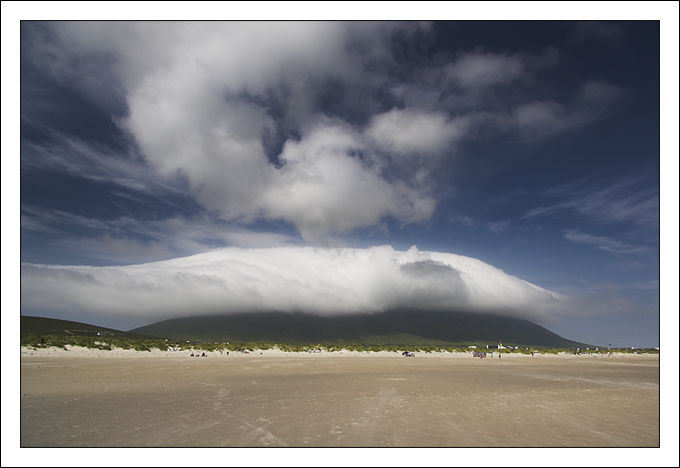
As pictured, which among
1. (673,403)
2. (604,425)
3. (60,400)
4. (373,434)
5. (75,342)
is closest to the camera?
(673,403)

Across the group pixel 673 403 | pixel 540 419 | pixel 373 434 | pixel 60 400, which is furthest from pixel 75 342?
pixel 673 403

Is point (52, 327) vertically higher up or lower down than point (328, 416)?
lower down

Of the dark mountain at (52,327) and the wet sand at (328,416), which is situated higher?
the wet sand at (328,416)

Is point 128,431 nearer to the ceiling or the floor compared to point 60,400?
nearer to the ceiling

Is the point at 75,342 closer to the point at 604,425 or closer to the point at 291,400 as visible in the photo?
the point at 291,400

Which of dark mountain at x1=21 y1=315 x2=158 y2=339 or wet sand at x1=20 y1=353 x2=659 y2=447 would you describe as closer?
wet sand at x1=20 y1=353 x2=659 y2=447

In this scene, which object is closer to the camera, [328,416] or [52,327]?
[328,416]

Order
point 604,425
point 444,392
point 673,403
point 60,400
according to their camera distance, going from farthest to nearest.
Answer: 1. point 444,392
2. point 60,400
3. point 604,425
4. point 673,403

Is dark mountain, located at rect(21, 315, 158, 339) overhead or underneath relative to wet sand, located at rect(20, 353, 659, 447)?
underneath

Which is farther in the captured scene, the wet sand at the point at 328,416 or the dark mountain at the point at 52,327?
the dark mountain at the point at 52,327

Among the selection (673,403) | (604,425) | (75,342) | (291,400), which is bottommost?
(75,342)

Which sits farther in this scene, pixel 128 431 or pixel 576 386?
pixel 576 386
